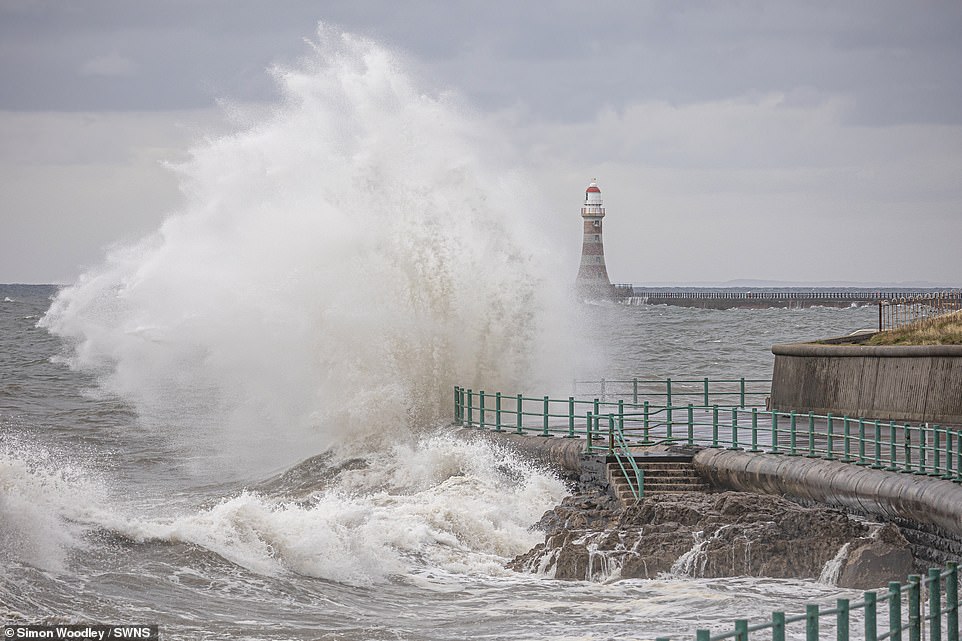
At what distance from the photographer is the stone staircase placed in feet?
56.1

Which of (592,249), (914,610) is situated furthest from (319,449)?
(592,249)

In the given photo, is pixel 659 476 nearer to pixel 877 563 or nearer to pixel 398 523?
pixel 398 523

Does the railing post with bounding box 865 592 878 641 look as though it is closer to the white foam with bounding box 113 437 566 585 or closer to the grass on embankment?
the white foam with bounding box 113 437 566 585

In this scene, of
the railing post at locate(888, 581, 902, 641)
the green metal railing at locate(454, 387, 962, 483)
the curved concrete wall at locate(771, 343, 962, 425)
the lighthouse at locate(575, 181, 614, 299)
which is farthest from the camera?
the lighthouse at locate(575, 181, 614, 299)

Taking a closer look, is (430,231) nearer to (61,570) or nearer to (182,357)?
(182,357)

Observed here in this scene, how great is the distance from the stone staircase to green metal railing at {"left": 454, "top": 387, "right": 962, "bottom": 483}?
0.40m

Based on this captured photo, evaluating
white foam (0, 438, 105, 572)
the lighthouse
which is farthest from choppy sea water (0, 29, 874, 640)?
the lighthouse

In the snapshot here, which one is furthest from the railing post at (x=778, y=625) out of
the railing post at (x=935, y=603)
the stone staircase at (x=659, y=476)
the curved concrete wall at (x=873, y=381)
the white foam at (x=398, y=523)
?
the curved concrete wall at (x=873, y=381)

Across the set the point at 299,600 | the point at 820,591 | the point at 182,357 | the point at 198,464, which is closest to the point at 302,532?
the point at 299,600

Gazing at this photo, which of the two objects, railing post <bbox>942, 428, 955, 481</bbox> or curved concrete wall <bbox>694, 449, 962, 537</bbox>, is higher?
railing post <bbox>942, 428, 955, 481</bbox>

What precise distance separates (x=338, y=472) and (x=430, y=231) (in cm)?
703

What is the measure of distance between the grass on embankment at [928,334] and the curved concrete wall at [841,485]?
466 centimetres

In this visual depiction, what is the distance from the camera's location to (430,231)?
2753 centimetres

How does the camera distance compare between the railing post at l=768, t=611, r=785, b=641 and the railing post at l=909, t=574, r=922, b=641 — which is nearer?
the railing post at l=768, t=611, r=785, b=641
